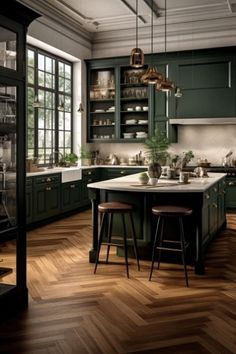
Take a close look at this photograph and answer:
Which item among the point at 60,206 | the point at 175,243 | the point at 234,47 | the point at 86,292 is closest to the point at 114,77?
the point at 234,47

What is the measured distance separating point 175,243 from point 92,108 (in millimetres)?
5462

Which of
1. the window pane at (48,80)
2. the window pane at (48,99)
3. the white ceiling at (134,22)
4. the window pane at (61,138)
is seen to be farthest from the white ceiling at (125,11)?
the window pane at (61,138)

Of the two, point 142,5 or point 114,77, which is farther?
point 114,77

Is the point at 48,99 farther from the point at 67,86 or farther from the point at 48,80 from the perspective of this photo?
the point at 67,86

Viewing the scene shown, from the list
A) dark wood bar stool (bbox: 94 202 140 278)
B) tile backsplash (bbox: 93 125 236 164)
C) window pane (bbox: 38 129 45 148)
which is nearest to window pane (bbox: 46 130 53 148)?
window pane (bbox: 38 129 45 148)

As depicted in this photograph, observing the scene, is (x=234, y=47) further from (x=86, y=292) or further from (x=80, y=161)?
(x=86, y=292)

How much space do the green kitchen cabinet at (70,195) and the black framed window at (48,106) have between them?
0.77 meters

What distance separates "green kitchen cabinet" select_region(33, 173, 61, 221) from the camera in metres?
6.48

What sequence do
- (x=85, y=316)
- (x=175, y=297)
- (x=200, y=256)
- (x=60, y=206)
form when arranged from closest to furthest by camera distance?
(x=85, y=316) < (x=175, y=297) < (x=200, y=256) < (x=60, y=206)

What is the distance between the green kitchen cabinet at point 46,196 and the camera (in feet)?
21.2

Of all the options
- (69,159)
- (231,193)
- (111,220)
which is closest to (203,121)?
(231,193)

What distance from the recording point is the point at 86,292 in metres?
3.68

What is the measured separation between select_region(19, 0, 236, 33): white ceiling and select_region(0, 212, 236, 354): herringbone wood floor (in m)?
4.57

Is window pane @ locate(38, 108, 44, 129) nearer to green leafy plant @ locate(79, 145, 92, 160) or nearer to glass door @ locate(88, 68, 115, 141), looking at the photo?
green leafy plant @ locate(79, 145, 92, 160)
